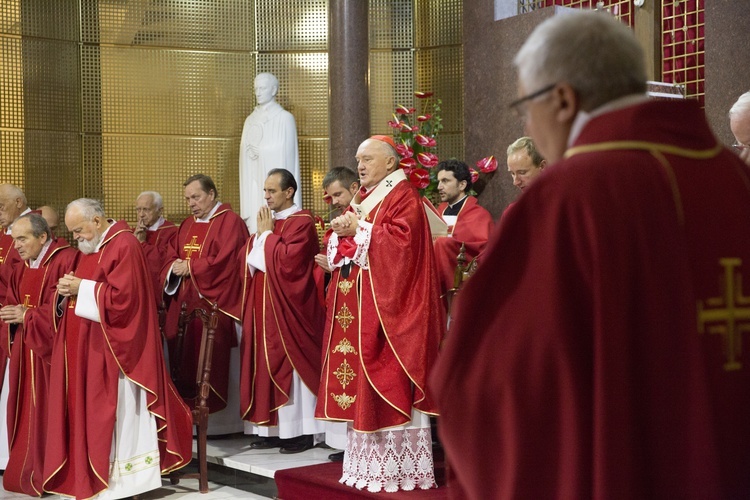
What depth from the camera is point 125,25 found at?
10.0 meters

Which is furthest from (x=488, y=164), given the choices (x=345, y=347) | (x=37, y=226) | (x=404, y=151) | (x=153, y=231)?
(x=37, y=226)

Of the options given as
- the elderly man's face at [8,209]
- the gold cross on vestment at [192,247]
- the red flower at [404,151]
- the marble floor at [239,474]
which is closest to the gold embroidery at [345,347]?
the marble floor at [239,474]

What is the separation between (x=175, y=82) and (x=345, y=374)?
5.72 m

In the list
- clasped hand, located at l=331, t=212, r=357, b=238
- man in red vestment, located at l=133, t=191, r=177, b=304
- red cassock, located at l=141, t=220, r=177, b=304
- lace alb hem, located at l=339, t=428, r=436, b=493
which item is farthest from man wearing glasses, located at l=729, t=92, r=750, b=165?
man in red vestment, located at l=133, t=191, r=177, b=304

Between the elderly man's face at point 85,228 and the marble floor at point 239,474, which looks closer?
the elderly man's face at point 85,228

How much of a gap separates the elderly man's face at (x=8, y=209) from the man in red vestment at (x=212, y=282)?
1.30 meters

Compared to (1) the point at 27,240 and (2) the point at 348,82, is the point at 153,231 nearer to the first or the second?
(1) the point at 27,240

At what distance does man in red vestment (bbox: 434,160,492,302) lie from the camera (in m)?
6.20

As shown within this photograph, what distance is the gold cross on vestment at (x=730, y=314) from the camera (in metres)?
1.61

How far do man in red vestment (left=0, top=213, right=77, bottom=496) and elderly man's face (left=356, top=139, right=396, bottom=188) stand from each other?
7.25 ft

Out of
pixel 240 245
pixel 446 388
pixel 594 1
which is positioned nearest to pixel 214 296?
pixel 240 245

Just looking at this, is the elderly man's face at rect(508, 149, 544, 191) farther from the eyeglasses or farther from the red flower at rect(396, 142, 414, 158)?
the eyeglasses

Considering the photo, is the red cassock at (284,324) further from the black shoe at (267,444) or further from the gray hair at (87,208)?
the gray hair at (87,208)

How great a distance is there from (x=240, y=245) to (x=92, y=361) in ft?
6.56
